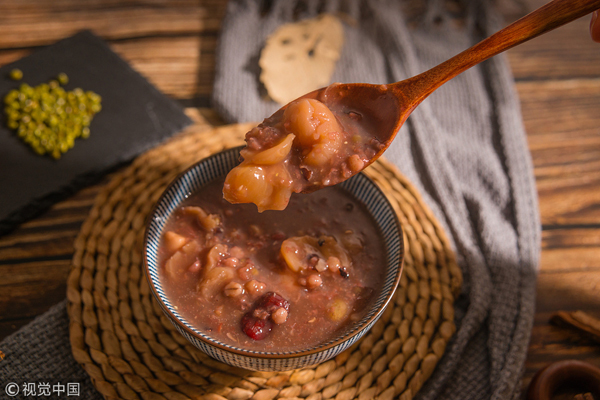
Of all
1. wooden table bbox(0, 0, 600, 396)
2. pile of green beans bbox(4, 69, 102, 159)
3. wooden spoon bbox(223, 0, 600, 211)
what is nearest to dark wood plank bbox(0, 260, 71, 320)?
wooden table bbox(0, 0, 600, 396)

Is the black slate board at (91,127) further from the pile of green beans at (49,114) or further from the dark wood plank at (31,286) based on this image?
the dark wood plank at (31,286)

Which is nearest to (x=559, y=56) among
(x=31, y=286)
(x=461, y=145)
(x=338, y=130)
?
(x=461, y=145)

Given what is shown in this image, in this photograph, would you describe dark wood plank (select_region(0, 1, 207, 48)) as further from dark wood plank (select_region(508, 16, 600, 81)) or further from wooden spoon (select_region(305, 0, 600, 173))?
dark wood plank (select_region(508, 16, 600, 81))

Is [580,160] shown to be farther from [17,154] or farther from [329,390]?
[17,154]

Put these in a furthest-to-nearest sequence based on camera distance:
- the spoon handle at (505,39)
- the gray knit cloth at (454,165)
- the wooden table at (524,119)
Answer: the wooden table at (524,119) → the gray knit cloth at (454,165) → the spoon handle at (505,39)

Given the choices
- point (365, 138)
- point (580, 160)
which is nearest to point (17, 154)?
point (365, 138)

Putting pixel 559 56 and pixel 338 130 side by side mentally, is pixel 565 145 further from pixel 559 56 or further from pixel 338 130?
pixel 338 130

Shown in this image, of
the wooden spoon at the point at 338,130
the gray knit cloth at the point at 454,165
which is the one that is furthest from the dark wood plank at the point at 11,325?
the wooden spoon at the point at 338,130
